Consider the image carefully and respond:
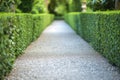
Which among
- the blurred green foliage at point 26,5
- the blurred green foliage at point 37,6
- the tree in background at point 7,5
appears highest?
the tree in background at point 7,5

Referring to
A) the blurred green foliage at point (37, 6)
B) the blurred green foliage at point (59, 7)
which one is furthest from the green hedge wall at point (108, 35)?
the blurred green foliage at point (59, 7)

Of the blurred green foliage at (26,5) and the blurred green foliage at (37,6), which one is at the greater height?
the blurred green foliage at (26,5)

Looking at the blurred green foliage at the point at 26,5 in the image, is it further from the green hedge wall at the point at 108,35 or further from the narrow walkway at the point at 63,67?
the narrow walkway at the point at 63,67

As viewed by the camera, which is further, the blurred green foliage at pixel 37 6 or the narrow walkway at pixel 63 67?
the blurred green foliage at pixel 37 6

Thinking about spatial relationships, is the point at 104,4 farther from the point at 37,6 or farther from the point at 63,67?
the point at 37,6

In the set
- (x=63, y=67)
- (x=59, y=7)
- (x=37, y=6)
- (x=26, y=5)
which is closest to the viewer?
(x=63, y=67)

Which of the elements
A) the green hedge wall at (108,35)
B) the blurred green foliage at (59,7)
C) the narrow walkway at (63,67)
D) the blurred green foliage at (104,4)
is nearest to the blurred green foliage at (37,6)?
the blurred green foliage at (104,4)

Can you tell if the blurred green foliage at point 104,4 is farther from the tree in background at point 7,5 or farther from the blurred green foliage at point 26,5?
the blurred green foliage at point 26,5

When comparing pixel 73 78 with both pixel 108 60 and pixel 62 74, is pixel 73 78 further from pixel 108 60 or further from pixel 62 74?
pixel 108 60

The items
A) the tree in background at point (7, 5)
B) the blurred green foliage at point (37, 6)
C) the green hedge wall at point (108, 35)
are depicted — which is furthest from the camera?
the blurred green foliage at point (37, 6)

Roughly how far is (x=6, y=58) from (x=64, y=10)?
51611mm

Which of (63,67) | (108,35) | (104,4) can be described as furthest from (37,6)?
(63,67)

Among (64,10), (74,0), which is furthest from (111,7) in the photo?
(64,10)

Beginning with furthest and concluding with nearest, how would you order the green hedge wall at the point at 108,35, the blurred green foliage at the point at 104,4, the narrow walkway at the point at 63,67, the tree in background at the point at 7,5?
the blurred green foliage at the point at 104,4 < the tree in background at the point at 7,5 < the green hedge wall at the point at 108,35 < the narrow walkway at the point at 63,67
